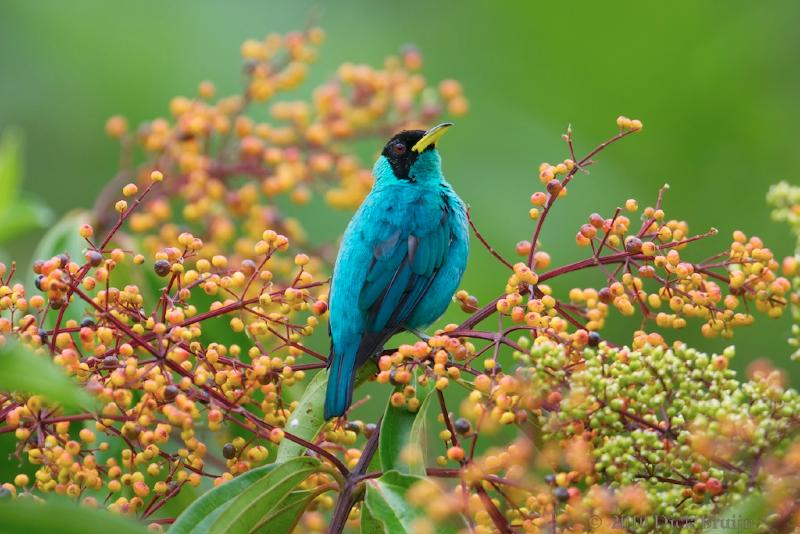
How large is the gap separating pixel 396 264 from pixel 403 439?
116cm

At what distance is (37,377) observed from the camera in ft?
5.19

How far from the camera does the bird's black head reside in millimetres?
4039

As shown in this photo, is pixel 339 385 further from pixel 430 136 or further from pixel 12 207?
pixel 430 136

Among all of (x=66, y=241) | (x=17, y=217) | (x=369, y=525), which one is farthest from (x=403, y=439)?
(x=66, y=241)

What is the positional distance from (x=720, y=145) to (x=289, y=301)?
3.94m

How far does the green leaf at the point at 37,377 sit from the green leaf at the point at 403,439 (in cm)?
85

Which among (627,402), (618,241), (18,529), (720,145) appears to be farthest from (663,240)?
(720,145)

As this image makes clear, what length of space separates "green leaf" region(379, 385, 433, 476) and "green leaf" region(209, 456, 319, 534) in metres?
0.16

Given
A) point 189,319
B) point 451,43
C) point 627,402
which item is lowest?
point 627,402

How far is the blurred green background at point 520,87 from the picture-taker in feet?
18.4

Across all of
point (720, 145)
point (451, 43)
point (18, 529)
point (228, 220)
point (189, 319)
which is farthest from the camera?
point (451, 43)

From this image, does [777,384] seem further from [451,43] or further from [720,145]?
[451,43]

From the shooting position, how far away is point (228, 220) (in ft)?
12.6

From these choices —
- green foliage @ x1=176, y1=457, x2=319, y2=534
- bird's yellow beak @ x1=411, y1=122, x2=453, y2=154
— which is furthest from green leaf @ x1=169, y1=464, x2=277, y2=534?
bird's yellow beak @ x1=411, y1=122, x2=453, y2=154
